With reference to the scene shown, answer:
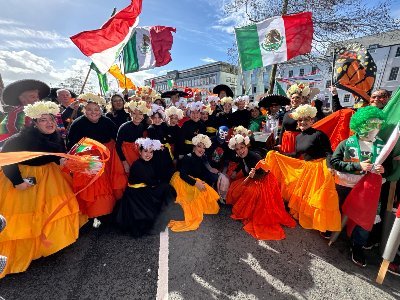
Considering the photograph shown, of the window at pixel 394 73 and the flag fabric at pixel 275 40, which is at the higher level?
the window at pixel 394 73

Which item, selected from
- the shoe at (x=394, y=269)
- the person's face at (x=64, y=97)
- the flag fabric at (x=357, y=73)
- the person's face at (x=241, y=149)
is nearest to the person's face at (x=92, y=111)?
the person's face at (x=241, y=149)

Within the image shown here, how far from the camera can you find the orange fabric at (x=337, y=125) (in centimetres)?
469

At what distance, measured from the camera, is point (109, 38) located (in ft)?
18.4

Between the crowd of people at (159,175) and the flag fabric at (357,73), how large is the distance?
407mm

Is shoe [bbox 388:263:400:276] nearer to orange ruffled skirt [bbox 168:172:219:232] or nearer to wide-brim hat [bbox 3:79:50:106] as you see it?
orange ruffled skirt [bbox 168:172:219:232]

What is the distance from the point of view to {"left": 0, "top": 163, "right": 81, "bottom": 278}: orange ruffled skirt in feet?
9.34

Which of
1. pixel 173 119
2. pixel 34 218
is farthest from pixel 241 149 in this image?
pixel 34 218

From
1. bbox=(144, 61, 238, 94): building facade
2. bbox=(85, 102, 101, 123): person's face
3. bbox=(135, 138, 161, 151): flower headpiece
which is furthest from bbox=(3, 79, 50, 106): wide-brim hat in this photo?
bbox=(144, 61, 238, 94): building facade

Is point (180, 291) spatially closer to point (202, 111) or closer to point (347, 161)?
point (347, 161)

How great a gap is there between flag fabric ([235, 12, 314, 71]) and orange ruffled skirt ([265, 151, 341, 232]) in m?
2.95

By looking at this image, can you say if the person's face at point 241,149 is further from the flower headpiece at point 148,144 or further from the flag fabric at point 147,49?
the flag fabric at point 147,49

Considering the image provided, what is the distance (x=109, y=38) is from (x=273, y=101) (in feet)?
15.1

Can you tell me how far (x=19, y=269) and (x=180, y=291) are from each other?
2.07 m

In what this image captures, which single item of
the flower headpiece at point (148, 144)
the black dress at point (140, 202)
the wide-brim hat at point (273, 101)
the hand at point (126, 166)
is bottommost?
the black dress at point (140, 202)
